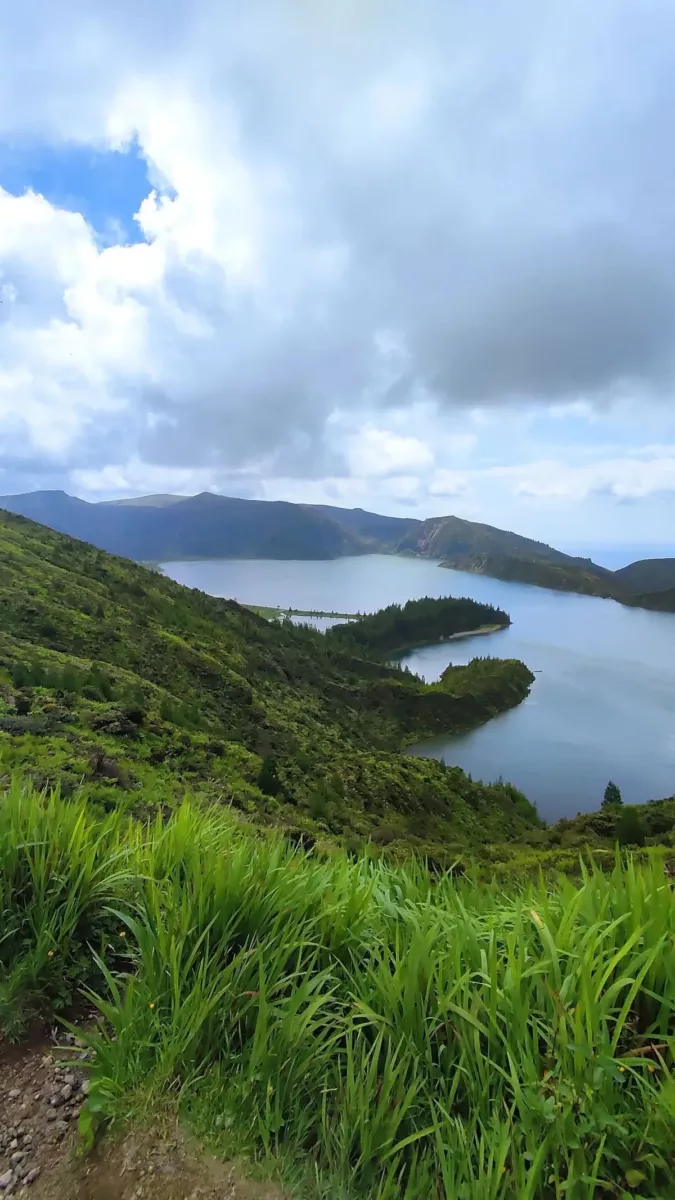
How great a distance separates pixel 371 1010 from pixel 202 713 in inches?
1062

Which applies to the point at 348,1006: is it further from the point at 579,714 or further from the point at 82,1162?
the point at 579,714

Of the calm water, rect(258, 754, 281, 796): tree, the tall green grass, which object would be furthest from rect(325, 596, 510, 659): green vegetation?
the tall green grass

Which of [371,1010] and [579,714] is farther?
[579,714]

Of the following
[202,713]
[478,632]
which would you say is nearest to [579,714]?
[478,632]

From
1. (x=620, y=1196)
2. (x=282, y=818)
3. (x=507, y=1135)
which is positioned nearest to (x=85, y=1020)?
(x=507, y=1135)

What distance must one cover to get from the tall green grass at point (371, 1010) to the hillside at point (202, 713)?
132 centimetres

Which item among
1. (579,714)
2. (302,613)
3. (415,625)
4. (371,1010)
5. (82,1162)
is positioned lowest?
(579,714)

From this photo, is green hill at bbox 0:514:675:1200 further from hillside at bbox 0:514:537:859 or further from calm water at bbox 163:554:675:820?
calm water at bbox 163:554:675:820

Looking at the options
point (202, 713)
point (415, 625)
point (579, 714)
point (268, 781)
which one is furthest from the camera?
point (415, 625)

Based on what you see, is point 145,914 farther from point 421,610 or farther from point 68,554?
point 421,610

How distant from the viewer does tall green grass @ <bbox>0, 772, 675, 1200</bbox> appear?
4.94 feet

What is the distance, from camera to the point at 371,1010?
6.16 feet

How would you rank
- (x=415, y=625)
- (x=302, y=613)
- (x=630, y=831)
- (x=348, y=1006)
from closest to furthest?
(x=348, y=1006), (x=630, y=831), (x=415, y=625), (x=302, y=613)

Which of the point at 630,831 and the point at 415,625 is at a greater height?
the point at 415,625
